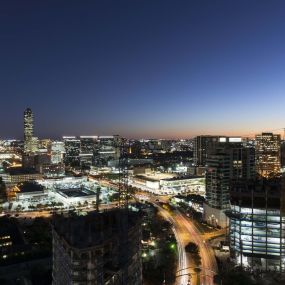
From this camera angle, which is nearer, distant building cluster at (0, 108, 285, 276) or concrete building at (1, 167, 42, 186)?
distant building cluster at (0, 108, 285, 276)

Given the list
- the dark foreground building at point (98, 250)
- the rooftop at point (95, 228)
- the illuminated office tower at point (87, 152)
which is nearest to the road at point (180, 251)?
the dark foreground building at point (98, 250)

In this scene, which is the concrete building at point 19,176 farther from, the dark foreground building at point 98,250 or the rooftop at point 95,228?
the dark foreground building at point 98,250

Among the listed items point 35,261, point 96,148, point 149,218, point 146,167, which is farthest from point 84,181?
point 96,148

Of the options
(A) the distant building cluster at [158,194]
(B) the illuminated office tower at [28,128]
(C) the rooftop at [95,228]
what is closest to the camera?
(C) the rooftop at [95,228]

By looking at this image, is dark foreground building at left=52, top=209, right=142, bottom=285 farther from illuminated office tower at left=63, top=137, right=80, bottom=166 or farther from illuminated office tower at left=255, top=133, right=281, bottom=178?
illuminated office tower at left=63, top=137, right=80, bottom=166

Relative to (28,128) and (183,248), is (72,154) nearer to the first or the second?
(28,128)

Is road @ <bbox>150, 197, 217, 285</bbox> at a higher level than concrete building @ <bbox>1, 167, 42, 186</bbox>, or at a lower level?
lower

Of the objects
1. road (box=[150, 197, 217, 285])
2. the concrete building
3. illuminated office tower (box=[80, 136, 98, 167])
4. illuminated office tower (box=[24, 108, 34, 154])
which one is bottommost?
road (box=[150, 197, 217, 285])

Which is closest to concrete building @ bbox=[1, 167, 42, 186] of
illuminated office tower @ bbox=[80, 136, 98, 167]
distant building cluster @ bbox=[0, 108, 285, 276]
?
distant building cluster @ bbox=[0, 108, 285, 276]
